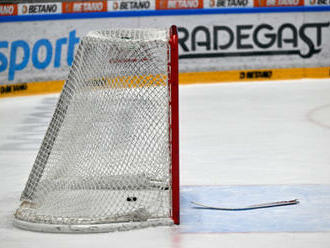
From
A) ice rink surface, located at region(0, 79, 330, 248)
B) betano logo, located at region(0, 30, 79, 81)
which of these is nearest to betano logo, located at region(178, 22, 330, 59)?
ice rink surface, located at region(0, 79, 330, 248)

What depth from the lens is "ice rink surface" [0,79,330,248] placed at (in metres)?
4.19

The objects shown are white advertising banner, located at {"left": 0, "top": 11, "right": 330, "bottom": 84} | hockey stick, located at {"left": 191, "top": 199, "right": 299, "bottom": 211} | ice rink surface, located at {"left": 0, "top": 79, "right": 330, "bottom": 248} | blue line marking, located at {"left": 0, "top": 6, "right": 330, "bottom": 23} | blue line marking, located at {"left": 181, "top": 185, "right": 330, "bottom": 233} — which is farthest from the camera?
white advertising banner, located at {"left": 0, "top": 11, "right": 330, "bottom": 84}

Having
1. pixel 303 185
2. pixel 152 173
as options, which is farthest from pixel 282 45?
pixel 152 173

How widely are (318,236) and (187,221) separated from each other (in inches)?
31.0

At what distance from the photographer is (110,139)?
4.70 metres

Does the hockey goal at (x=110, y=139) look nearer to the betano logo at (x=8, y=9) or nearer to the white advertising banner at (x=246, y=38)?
the betano logo at (x=8, y=9)

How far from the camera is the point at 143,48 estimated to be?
4605mm

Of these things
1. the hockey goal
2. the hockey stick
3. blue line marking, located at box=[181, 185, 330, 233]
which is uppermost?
the hockey goal

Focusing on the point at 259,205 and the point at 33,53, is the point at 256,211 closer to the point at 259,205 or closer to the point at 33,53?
the point at 259,205

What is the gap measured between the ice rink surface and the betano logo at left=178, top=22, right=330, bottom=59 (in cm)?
73

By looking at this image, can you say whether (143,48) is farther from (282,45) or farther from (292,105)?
(282,45)

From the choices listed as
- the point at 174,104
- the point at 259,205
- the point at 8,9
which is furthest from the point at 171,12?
the point at 174,104

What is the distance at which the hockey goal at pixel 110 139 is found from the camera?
4520 mm

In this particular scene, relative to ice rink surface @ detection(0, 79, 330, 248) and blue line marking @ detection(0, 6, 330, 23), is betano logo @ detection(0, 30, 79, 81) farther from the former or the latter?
ice rink surface @ detection(0, 79, 330, 248)
